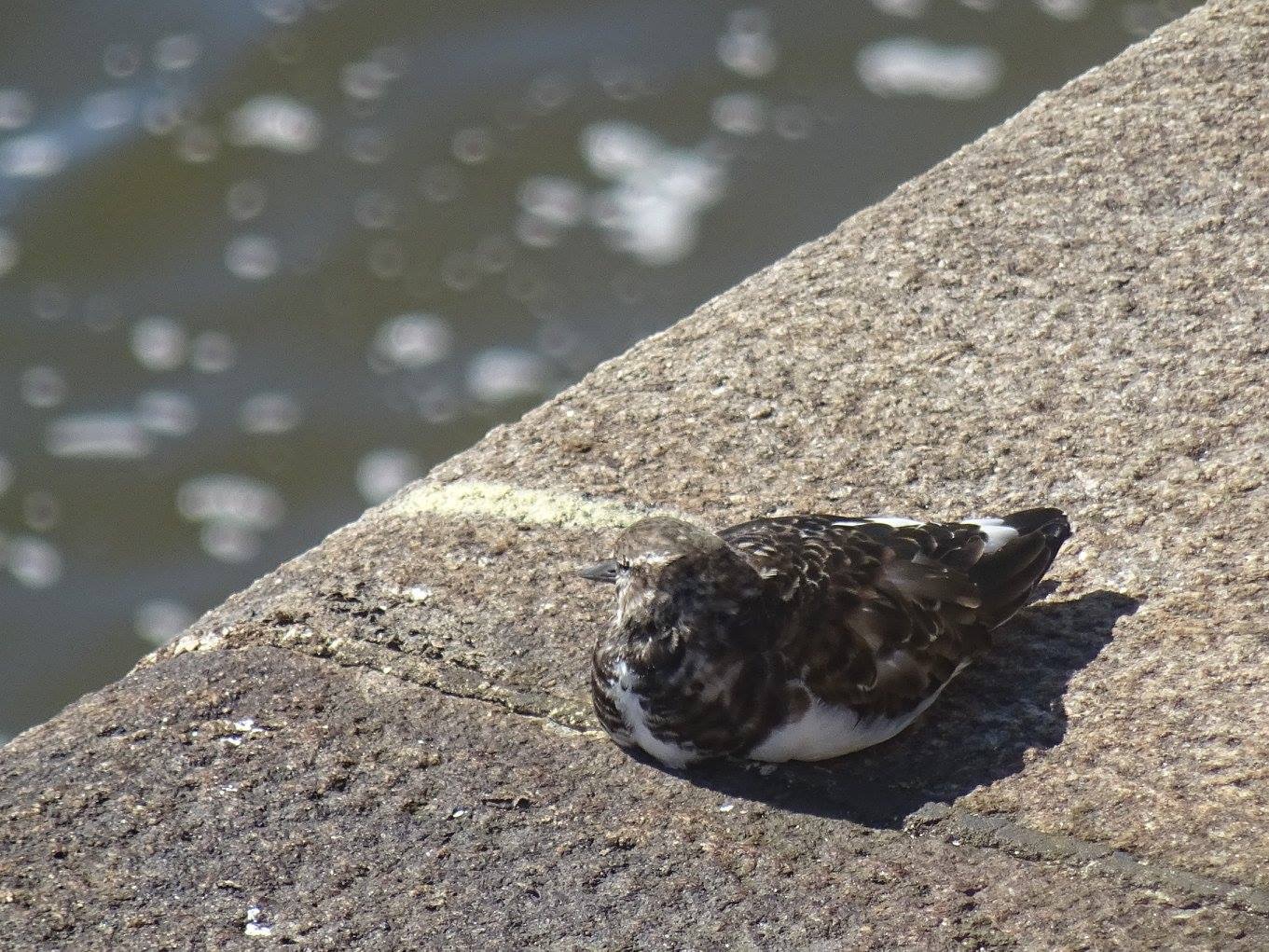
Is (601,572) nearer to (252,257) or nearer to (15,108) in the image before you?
(252,257)

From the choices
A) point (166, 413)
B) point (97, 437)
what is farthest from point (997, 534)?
point (97, 437)

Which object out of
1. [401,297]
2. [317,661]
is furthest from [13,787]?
[401,297]

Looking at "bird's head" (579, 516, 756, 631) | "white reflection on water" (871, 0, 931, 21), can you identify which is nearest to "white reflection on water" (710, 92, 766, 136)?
"white reflection on water" (871, 0, 931, 21)

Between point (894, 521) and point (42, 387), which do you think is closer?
point (894, 521)

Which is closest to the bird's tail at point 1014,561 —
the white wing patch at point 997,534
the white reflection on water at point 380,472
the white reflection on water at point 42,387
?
the white wing patch at point 997,534

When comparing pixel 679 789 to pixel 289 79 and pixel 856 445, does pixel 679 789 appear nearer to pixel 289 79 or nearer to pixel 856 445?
pixel 856 445

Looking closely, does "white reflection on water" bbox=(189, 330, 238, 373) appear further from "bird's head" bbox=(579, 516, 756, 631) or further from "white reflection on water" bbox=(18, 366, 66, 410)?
"bird's head" bbox=(579, 516, 756, 631)
